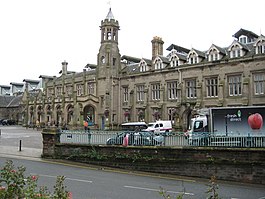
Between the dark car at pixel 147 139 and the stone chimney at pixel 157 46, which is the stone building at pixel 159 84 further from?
the dark car at pixel 147 139

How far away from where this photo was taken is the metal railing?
60.6 ft

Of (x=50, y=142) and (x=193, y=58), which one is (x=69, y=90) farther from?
(x=50, y=142)

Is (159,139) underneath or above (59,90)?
underneath

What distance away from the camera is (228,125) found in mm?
25047

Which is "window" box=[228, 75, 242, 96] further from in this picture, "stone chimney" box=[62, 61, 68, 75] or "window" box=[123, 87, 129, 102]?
"stone chimney" box=[62, 61, 68, 75]

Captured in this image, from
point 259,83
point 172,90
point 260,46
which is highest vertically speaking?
point 260,46

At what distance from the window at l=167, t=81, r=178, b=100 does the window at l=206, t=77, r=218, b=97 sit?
16.5ft

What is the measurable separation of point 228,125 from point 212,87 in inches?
678

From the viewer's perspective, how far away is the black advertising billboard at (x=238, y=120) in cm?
2269

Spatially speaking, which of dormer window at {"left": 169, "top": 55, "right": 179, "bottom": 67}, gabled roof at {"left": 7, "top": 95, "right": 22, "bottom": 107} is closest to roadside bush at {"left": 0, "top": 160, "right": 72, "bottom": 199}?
dormer window at {"left": 169, "top": 55, "right": 179, "bottom": 67}

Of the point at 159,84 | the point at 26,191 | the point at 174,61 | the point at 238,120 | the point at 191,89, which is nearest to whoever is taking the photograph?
the point at 26,191

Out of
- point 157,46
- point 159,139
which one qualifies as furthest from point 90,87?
point 159,139

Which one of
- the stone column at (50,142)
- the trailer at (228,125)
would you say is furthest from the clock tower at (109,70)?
the stone column at (50,142)

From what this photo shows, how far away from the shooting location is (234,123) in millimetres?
24812
